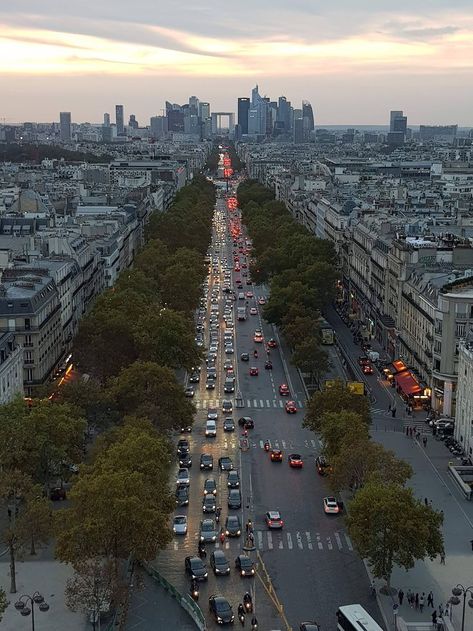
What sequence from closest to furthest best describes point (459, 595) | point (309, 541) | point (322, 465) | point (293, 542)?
point (459, 595) < point (293, 542) < point (309, 541) < point (322, 465)

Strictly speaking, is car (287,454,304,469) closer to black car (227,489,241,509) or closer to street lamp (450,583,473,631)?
black car (227,489,241,509)

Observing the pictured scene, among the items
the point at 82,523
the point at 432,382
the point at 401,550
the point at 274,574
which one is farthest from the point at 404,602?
the point at 432,382

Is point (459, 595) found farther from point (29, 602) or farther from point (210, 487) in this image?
point (29, 602)

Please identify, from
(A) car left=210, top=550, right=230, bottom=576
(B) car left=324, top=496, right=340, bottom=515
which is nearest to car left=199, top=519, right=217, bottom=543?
(A) car left=210, top=550, right=230, bottom=576

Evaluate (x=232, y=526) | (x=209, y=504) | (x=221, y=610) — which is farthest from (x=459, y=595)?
(x=209, y=504)

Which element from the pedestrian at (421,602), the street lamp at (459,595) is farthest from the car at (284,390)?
the pedestrian at (421,602)

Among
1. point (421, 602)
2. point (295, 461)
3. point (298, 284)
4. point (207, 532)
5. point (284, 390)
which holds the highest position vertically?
point (298, 284)

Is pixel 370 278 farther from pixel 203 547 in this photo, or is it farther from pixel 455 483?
pixel 203 547

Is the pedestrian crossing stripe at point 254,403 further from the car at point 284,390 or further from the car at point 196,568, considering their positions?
the car at point 196,568

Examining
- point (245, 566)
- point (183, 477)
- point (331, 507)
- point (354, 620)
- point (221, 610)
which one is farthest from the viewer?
point (183, 477)
